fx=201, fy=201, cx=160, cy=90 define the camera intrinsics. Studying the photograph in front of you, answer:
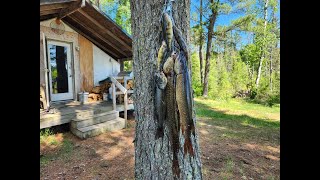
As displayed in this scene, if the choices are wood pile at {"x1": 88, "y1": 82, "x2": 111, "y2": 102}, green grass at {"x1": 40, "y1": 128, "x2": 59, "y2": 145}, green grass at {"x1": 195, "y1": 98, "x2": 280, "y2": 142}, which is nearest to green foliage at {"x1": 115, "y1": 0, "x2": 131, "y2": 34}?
wood pile at {"x1": 88, "y1": 82, "x2": 111, "y2": 102}

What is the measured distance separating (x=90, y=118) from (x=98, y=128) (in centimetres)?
40

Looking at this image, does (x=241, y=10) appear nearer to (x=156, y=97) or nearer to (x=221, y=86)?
(x=221, y=86)

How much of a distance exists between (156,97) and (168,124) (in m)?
0.20

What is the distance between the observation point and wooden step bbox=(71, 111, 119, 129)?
16.0ft

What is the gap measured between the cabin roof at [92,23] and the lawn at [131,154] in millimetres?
2888

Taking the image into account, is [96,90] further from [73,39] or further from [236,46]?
[236,46]

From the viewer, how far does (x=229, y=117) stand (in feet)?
22.9

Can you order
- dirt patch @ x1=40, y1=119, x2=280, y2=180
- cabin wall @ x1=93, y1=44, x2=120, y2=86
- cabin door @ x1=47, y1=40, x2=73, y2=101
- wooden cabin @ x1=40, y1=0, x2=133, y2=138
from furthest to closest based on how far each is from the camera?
cabin wall @ x1=93, y1=44, x2=120, y2=86 → cabin door @ x1=47, y1=40, x2=73, y2=101 → wooden cabin @ x1=40, y1=0, x2=133, y2=138 → dirt patch @ x1=40, y1=119, x2=280, y2=180

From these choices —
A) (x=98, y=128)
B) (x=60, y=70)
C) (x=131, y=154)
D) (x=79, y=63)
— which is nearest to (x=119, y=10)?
(x=79, y=63)

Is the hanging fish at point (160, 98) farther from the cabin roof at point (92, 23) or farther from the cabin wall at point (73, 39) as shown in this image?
the cabin wall at point (73, 39)

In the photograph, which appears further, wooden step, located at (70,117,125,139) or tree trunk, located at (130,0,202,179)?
wooden step, located at (70,117,125,139)

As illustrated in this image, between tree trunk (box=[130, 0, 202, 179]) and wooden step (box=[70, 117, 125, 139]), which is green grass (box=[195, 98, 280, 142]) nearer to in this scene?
wooden step (box=[70, 117, 125, 139])

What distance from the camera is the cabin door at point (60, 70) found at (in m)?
6.18
